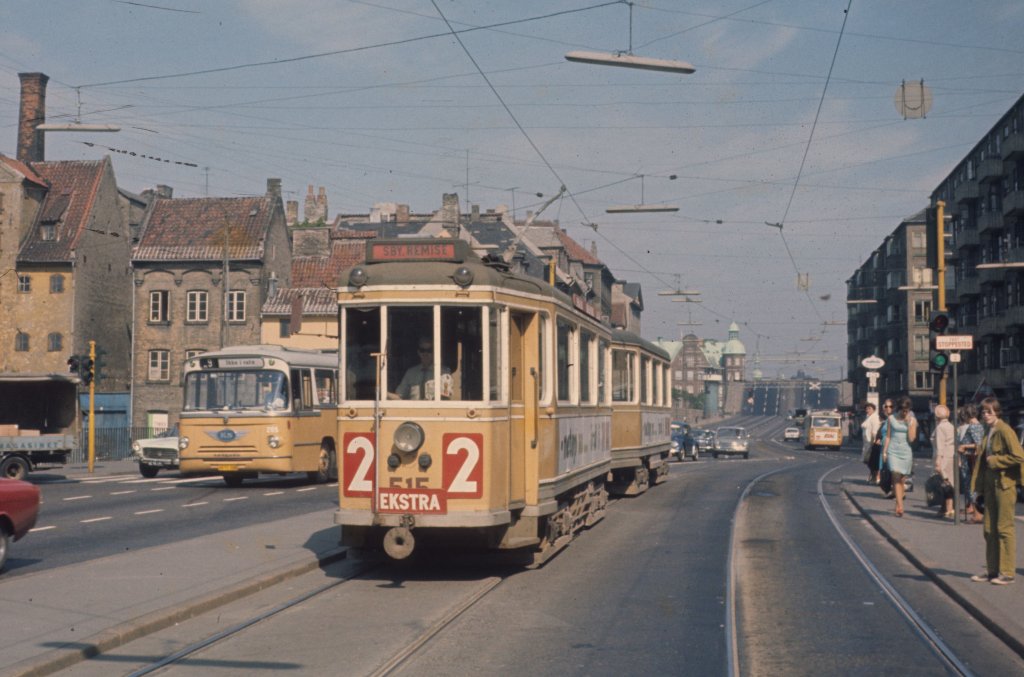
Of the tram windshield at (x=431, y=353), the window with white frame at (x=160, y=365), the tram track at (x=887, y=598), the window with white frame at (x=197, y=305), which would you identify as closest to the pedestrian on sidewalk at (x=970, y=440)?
the tram track at (x=887, y=598)

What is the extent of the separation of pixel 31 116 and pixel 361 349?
198ft

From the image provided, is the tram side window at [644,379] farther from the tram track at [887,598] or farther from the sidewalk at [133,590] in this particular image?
the sidewalk at [133,590]

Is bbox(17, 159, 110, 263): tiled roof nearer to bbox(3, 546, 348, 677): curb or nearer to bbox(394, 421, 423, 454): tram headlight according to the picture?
bbox(3, 546, 348, 677): curb

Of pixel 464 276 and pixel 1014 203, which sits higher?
pixel 1014 203

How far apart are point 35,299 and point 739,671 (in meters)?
59.6

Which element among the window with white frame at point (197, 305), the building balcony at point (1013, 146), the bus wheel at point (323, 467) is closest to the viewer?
the bus wheel at point (323, 467)

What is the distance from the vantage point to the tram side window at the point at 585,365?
1484 cm

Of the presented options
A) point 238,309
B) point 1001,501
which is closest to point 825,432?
point 238,309

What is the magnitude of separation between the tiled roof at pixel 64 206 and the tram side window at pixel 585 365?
168ft

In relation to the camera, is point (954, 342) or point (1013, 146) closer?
point (954, 342)

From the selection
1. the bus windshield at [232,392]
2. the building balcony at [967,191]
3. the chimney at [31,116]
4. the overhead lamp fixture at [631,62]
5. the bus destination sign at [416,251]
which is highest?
the chimney at [31,116]

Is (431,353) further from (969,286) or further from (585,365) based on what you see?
(969,286)

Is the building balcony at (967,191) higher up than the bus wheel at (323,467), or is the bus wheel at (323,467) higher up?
the building balcony at (967,191)

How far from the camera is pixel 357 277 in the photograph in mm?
11766
